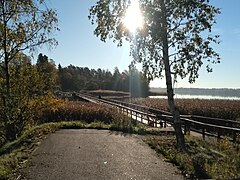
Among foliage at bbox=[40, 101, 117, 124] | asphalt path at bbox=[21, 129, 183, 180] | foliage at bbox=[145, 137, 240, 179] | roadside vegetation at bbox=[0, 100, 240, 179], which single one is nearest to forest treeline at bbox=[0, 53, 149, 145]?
roadside vegetation at bbox=[0, 100, 240, 179]

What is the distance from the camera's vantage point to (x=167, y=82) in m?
11.0

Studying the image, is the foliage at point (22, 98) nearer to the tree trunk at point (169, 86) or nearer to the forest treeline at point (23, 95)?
the forest treeline at point (23, 95)

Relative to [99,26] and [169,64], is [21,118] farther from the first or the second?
[169,64]

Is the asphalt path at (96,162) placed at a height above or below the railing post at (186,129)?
above

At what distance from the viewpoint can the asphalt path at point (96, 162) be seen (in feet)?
23.2

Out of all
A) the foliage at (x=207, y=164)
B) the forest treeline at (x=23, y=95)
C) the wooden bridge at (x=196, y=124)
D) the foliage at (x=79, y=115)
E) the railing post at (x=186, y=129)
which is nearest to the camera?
the foliage at (x=207, y=164)

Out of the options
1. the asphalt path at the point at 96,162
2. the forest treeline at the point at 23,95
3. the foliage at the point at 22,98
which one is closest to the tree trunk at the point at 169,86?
the asphalt path at the point at 96,162

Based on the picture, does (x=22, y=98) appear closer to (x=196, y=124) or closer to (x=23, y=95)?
(x=23, y=95)

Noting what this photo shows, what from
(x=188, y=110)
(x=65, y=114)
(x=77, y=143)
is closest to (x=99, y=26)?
(x=77, y=143)

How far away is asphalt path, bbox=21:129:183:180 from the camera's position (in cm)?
707

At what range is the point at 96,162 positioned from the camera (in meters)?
8.25

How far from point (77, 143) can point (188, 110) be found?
22.4 metres

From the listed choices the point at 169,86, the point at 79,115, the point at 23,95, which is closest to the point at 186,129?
the point at 169,86

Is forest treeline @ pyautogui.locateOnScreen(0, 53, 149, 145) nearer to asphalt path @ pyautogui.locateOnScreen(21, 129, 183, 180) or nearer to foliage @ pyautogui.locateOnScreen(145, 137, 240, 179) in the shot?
asphalt path @ pyautogui.locateOnScreen(21, 129, 183, 180)
